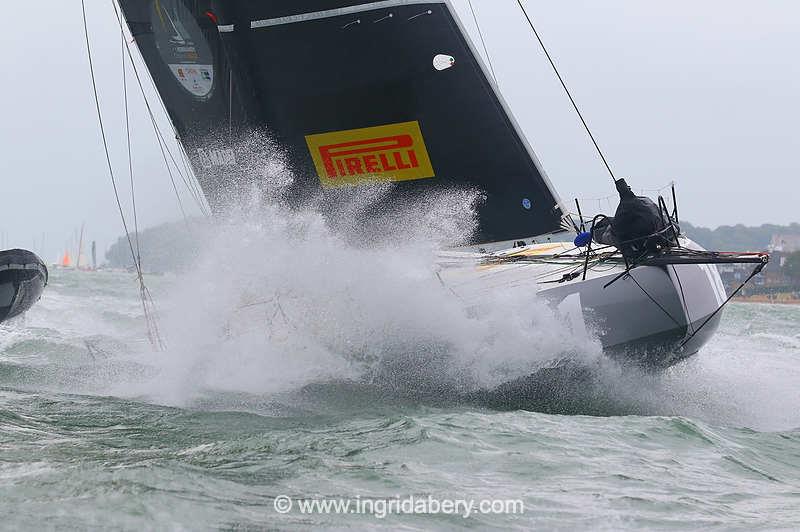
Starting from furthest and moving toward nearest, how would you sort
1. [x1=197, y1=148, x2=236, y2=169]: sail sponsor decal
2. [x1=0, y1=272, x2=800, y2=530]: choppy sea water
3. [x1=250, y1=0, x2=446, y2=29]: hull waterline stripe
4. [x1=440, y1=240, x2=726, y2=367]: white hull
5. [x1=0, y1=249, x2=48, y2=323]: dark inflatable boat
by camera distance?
[x1=197, y1=148, x2=236, y2=169]: sail sponsor decal → [x1=0, y1=249, x2=48, y2=323]: dark inflatable boat → [x1=250, y1=0, x2=446, y2=29]: hull waterline stripe → [x1=440, y1=240, x2=726, y2=367]: white hull → [x1=0, y1=272, x2=800, y2=530]: choppy sea water

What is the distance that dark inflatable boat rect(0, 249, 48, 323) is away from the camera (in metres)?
7.01

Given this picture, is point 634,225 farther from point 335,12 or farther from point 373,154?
point 335,12

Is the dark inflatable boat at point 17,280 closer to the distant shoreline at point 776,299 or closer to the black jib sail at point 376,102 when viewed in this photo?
the black jib sail at point 376,102

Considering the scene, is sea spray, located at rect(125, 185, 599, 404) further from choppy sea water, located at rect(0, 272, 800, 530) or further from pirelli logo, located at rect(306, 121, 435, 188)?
pirelli logo, located at rect(306, 121, 435, 188)

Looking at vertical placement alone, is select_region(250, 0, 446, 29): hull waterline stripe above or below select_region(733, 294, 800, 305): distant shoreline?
above

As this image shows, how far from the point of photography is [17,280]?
707 centimetres

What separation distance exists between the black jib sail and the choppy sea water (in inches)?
50.6

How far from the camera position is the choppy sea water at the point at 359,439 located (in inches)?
115

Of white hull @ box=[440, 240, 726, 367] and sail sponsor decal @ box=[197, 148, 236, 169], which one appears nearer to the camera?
white hull @ box=[440, 240, 726, 367]

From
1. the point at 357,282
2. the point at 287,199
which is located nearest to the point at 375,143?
the point at 287,199

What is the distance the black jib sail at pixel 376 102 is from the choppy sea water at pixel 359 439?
129 cm

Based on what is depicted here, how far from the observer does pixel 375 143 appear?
6.59 meters

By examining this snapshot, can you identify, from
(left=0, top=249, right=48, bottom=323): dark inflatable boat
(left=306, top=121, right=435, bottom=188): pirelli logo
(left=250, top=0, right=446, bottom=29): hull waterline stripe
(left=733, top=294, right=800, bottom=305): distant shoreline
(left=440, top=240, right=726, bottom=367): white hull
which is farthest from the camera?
(left=733, top=294, right=800, bottom=305): distant shoreline

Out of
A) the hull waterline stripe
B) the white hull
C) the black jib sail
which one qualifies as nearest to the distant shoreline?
the black jib sail
